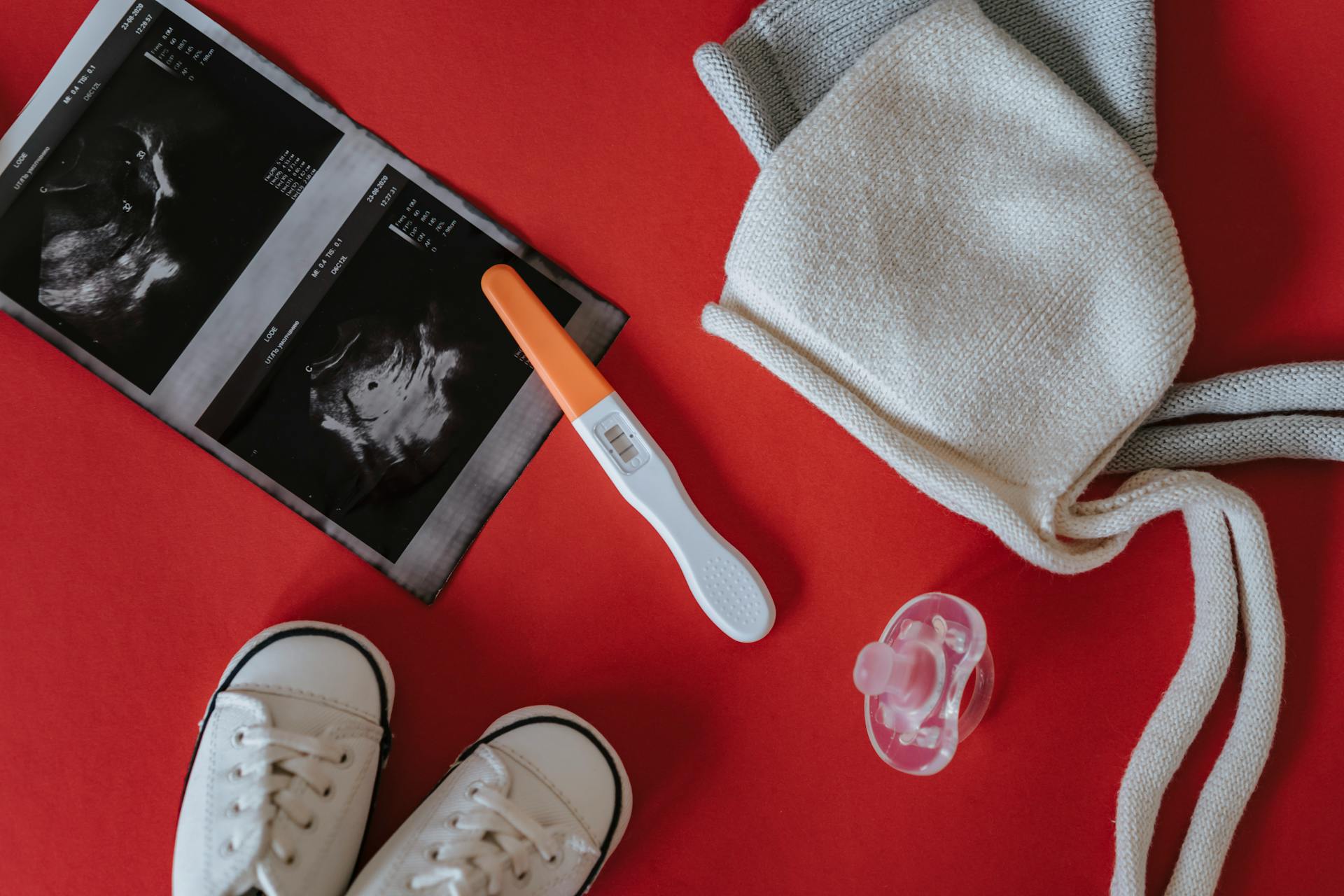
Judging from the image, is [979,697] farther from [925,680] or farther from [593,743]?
[593,743]

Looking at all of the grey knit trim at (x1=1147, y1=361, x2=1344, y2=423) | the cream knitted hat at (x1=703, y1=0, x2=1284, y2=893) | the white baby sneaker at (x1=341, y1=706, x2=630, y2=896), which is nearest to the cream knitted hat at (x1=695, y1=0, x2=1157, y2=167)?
the cream knitted hat at (x1=703, y1=0, x2=1284, y2=893)

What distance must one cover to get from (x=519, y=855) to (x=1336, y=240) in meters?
0.72

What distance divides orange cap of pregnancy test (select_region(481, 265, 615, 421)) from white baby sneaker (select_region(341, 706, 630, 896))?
220 millimetres

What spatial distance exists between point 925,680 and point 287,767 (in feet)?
1.37

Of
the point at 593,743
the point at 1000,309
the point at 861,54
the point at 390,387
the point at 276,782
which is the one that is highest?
the point at 861,54

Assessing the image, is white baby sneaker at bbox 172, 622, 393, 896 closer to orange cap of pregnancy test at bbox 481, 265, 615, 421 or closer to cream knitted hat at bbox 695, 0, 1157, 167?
orange cap of pregnancy test at bbox 481, 265, 615, 421

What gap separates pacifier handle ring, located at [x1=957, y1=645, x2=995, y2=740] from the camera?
57 centimetres

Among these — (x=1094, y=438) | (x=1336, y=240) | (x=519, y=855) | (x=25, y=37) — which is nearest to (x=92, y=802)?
(x=519, y=855)

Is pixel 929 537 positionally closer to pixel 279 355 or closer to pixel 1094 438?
pixel 1094 438

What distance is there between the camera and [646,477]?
1.86 feet

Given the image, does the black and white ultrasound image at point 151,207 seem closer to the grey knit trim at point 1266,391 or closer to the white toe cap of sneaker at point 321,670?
the white toe cap of sneaker at point 321,670

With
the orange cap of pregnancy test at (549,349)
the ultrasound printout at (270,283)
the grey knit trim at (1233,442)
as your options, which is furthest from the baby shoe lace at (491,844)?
the grey knit trim at (1233,442)

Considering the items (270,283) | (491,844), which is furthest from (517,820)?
(270,283)

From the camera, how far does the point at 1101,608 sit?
1.94 ft
